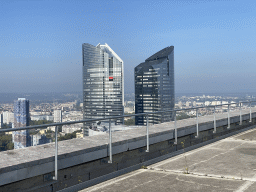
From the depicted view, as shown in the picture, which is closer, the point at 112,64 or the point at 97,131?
the point at 97,131

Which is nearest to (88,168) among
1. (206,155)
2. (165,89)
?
(206,155)

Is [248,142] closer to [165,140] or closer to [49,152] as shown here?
[165,140]

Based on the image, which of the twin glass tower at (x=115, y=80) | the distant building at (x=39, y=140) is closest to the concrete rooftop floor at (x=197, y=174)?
the distant building at (x=39, y=140)

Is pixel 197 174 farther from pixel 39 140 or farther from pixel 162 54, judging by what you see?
pixel 162 54

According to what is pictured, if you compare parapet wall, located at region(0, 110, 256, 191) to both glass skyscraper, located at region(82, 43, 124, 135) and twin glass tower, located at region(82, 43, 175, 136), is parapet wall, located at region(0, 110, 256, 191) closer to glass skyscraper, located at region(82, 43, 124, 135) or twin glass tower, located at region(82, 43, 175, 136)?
twin glass tower, located at region(82, 43, 175, 136)

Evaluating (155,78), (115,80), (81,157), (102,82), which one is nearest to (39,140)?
(81,157)
